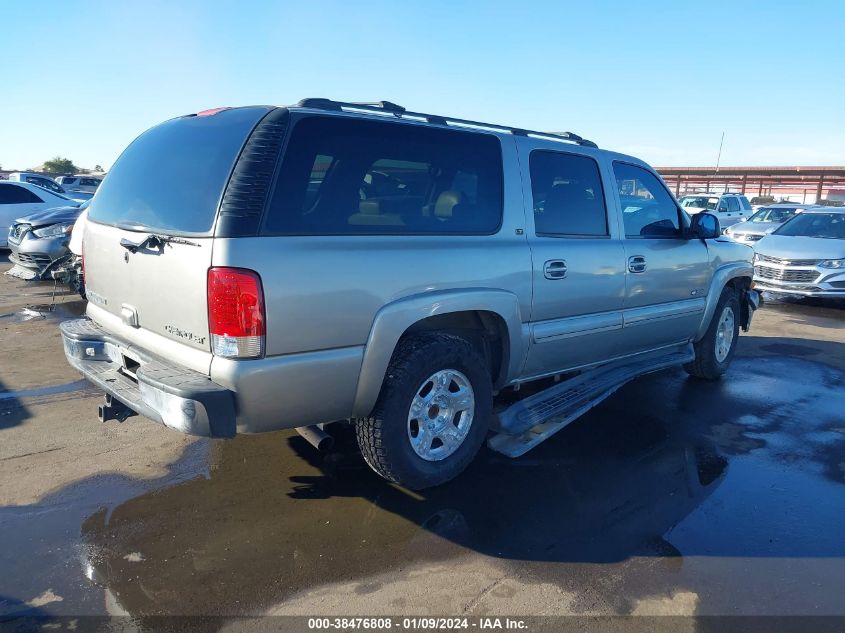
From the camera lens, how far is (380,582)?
2.85 m

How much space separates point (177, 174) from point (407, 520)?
2122 mm

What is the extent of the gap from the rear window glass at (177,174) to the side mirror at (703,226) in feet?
11.9

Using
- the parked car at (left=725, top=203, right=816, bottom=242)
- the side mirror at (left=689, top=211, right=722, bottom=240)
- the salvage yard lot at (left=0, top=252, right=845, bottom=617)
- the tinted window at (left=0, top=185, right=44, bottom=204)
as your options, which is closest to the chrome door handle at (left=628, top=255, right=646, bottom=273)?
the side mirror at (left=689, top=211, right=722, bottom=240)

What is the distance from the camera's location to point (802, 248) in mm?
10469

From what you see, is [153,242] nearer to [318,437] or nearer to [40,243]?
[318,437]

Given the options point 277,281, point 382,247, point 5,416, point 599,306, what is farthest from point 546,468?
point 5,416

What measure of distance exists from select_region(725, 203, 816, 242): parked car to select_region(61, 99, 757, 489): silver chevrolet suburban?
1215 centimetres

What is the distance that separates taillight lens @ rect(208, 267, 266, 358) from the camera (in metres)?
2.76

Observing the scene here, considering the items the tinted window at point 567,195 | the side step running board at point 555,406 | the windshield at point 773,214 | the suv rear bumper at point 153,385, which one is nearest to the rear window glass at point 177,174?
the suv rear bumper at point 153,385

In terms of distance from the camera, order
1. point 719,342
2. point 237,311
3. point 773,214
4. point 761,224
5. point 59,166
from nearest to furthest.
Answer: point 237,311 < point 719,342 < point 761,224 < point 773,214 < point 59,166

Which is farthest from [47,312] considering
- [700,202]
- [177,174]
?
[700,202]

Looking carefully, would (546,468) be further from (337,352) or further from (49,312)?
(49,312)

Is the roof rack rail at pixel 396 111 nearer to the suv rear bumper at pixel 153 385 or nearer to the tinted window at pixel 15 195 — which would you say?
the suv rear bumper at pixel 153 385

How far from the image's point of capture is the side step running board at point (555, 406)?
4059mm
